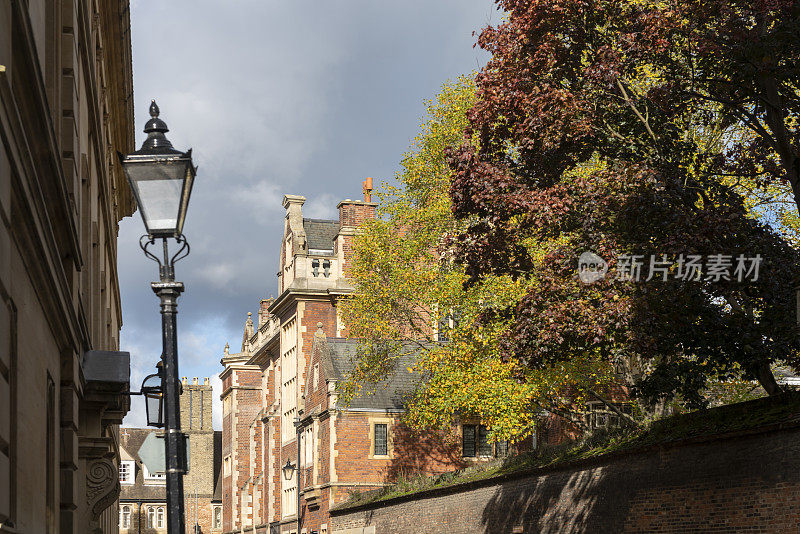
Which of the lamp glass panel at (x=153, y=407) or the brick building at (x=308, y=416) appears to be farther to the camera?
the brick building at (x=308, y=416)

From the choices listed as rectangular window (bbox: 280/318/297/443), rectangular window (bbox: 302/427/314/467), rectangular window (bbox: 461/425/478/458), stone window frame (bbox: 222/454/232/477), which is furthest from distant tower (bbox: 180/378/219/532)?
rectangular window (bbox: 461/425/478/458)

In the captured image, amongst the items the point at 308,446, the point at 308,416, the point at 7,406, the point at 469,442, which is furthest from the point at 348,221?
the point at 7,406

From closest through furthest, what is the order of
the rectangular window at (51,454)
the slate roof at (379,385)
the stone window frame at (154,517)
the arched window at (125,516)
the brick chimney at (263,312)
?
the rectangular window at (51,454) < the slate roof at (379,385) < the brick chimney at (263,312) < the arched window at (125,516) < the stone window frame at (154,517)

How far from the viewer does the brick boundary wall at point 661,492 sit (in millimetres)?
15398

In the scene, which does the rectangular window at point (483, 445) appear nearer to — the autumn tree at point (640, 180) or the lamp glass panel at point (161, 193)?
the autumn tree at point (640, 180)

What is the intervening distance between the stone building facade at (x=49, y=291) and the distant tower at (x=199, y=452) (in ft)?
284

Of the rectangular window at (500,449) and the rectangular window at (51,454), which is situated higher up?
the rectangular window at (51,454)

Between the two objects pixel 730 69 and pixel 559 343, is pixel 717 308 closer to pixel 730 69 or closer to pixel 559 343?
pixel 559 343

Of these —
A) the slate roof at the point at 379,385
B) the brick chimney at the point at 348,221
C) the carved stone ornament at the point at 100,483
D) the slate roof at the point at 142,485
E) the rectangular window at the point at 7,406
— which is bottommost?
the slate roof at the point at 142,485

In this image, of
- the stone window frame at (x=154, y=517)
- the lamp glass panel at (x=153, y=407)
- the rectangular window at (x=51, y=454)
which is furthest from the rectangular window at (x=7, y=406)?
the stone window frame at (x=154, y=517)

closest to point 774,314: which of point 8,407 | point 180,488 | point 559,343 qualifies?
point 559,343

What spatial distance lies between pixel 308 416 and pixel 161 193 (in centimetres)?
4244

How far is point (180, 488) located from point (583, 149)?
42.7 feet

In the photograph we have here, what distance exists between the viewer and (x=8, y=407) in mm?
6340
